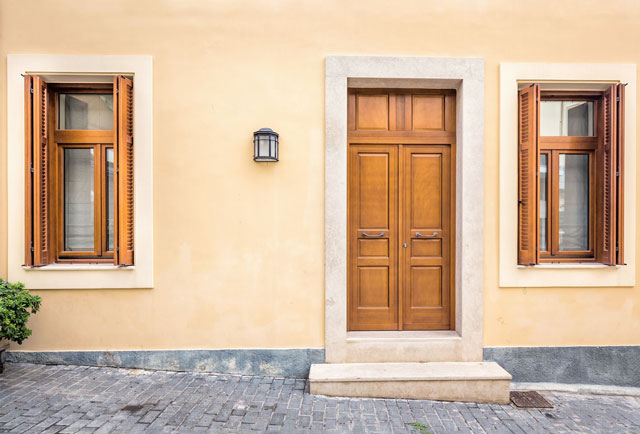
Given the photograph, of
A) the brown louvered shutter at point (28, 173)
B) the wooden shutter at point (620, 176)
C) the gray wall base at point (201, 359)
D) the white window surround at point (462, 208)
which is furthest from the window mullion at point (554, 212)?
the brown louvered shutter at point (28, 173)

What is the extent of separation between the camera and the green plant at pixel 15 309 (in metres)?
3.84

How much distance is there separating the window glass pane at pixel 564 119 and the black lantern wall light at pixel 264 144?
10.6ft

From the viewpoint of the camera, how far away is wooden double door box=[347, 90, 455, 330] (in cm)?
471

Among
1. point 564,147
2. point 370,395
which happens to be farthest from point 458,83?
point 370,395

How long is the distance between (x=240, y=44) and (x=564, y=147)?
3.97 metres

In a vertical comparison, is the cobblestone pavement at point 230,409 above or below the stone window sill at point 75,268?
below

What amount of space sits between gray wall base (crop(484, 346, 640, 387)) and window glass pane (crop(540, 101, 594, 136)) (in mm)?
2547

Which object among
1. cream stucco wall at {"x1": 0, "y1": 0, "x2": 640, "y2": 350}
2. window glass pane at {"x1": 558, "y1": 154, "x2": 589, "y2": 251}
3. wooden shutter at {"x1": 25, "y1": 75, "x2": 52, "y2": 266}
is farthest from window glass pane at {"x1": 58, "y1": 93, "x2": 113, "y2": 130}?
window glass pane at {"x1": 558, "y1": 154, "x2": 589, "y2": 251}

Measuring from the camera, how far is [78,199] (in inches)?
184

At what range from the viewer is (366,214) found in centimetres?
473

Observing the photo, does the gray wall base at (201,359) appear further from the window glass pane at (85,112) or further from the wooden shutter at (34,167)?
the window glass pane at (85,112)

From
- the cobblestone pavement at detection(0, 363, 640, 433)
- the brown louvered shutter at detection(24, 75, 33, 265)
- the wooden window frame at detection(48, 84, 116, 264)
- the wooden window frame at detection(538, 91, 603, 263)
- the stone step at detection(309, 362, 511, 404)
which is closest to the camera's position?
the cobblestone pavement at detection(0, 363, 640, 433)

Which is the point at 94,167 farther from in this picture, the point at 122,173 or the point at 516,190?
the point at 516,190

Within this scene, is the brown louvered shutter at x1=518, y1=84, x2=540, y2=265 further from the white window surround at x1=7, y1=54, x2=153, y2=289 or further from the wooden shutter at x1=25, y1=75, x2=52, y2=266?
the wooden shutter at x1=25, y1=75, x2=52, y2=266
